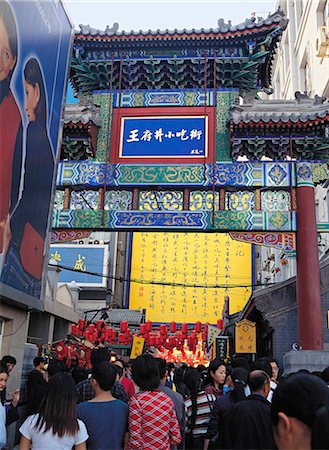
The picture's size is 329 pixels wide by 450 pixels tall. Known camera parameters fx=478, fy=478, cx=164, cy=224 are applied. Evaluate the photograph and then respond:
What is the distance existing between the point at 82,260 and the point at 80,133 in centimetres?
1700

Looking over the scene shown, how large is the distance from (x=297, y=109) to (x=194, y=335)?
14632mm

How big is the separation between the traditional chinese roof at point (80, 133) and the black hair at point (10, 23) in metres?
5.59

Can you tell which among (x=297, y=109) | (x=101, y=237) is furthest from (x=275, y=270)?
(x=297, y=109)

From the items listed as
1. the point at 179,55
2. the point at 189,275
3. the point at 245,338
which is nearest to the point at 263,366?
the point at 179,55

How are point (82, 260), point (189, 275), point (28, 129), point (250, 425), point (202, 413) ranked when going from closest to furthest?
point (250, 425) < point (202, 413) < point (28, 129) < point (82, 260) < point (189, 275)

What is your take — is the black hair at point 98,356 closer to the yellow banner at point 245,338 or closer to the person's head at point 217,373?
the person's head at point 217,373

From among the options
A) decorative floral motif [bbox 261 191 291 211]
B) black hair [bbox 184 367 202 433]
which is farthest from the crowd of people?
decorative floral motif [bbox 261 191 291 211]

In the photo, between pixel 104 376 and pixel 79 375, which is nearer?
pixel 104 376

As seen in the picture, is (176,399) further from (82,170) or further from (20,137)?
(82,170)

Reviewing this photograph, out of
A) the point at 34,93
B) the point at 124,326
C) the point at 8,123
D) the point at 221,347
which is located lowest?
the point at 221,347

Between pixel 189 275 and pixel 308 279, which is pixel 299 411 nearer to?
pixel 308 279

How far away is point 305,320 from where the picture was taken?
34.9 ft

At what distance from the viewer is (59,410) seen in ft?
9.84

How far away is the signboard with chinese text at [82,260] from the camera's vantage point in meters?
28.0
